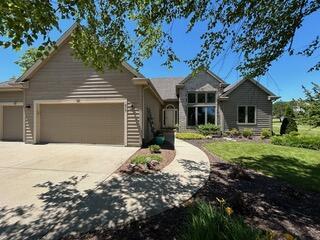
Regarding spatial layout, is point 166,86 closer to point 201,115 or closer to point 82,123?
point 201,115

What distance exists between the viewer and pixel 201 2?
6.72 m

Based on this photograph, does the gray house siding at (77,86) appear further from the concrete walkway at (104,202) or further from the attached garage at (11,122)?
the concrete walkway at (104,202)

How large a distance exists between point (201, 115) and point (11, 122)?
1530cm

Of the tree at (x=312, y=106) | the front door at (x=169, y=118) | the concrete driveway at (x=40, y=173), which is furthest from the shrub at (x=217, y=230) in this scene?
the front door at (x=169, y=118)

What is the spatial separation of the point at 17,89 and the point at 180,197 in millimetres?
13817

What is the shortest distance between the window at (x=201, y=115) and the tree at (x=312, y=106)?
45.9 ft

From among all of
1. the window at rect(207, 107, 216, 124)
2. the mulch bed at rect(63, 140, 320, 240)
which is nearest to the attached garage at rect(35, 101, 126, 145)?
the mulch bed at rect(63, 140, 320, 240)

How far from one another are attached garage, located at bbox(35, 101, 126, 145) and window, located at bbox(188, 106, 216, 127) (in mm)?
10393

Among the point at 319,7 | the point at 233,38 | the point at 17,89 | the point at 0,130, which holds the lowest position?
the point at 0,130

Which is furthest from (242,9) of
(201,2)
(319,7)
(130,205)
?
(130,205)

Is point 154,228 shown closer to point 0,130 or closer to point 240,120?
point 0,130

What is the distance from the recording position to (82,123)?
1370cm

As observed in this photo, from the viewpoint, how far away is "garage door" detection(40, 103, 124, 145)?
1334cm

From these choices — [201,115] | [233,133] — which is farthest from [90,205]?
[201,115]
